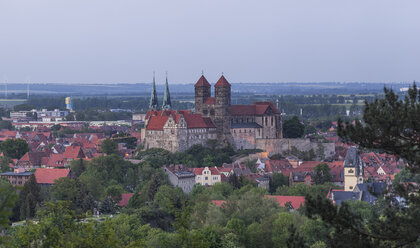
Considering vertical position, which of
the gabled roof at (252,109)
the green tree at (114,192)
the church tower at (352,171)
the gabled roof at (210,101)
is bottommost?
the green tree at (114,192)

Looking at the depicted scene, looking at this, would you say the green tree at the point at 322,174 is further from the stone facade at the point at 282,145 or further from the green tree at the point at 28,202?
the green tree at the point at 28,202

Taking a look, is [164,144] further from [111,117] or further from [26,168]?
[111,117]

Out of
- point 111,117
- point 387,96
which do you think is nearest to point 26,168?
point 387,96

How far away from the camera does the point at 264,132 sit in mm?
84688

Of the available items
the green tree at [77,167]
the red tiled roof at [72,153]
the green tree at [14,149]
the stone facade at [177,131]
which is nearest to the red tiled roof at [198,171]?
the stone facade at [177,131]

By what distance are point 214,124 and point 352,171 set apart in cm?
1903

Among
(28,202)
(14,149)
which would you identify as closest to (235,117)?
(14,149)

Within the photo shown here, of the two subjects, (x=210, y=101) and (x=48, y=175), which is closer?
(x=48, y=175)

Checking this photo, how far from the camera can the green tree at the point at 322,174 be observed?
72.5 meters

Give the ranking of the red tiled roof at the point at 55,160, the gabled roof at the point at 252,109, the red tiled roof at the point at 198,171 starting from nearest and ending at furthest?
the red tiled roof at the point at 198,171 → the gabled roof at the point at 252,109 → the red tiled roof at the point at 55,160

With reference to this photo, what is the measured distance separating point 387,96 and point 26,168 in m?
60.9

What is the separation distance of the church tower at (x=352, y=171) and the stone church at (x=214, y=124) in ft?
55.9

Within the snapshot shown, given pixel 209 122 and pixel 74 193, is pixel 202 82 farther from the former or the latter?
pixel 74 193

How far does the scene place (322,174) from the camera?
74188 millimetres
